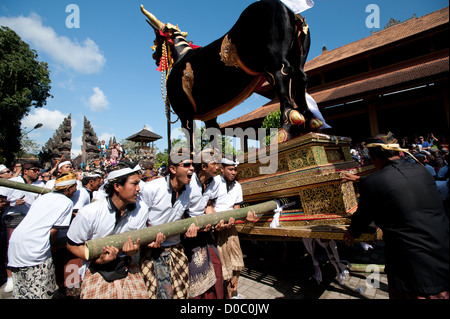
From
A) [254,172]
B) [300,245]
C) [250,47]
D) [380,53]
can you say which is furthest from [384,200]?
[380,53]

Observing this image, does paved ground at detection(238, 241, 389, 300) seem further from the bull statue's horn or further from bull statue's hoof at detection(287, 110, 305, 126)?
the bull statue's horn

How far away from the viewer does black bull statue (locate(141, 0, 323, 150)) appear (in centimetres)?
290

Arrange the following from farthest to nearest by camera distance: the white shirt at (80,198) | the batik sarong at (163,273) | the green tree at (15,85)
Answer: the green tree at (15,85), the white shirt at (80,198), the batik sarong at (163,273)

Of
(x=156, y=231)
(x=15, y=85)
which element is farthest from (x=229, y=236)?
(x=15, y=85)

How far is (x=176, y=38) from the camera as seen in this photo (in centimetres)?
460

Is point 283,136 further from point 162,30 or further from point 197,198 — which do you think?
point 162,30

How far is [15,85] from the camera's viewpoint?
17.2 meters

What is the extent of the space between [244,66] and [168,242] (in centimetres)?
258

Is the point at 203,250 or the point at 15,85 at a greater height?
the point at 15,85

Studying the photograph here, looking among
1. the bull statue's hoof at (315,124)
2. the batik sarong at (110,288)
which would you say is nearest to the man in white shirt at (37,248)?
the batik sarong at (110,288)

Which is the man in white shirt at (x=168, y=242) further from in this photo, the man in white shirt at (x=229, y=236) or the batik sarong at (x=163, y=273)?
the man in white shirt at (x=229, y=236)

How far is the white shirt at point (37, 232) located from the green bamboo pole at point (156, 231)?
130cm

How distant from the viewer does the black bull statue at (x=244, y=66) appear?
2.90m
